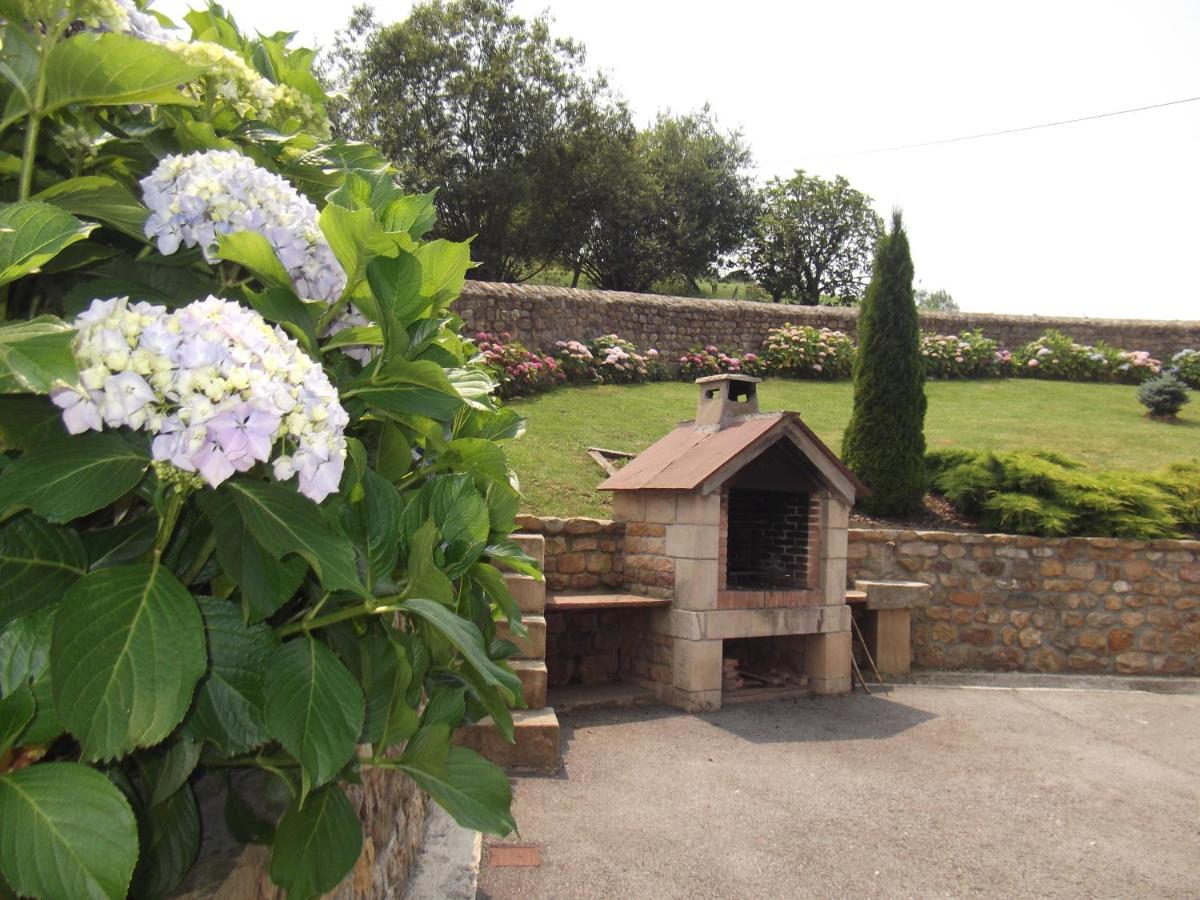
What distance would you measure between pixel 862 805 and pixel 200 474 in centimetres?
532

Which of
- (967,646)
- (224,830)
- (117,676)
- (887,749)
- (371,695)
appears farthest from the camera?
(967,646)

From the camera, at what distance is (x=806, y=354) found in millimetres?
16641

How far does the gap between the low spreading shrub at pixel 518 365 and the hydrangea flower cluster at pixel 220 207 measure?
11166 millimetres

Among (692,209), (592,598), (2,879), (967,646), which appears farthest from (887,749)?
(692,209)

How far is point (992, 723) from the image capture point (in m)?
7.14

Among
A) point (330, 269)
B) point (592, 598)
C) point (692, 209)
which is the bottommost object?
point (592, 598)

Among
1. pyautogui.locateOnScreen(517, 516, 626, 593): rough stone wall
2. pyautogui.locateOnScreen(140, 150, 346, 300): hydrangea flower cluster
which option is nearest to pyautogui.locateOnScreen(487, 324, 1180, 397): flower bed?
pyautogui.locateOnScreen(517, 516, 626, 593): rough stone wall

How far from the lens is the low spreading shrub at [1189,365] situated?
60.1 feet

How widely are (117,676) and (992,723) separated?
7557 mm

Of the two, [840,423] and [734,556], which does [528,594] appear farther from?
[840,423]

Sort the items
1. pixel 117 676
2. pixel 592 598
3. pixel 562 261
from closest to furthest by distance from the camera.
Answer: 1. pixel 117 676
2. pixel 592 598
3. pixel 562 261

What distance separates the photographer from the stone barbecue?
22.8 ft

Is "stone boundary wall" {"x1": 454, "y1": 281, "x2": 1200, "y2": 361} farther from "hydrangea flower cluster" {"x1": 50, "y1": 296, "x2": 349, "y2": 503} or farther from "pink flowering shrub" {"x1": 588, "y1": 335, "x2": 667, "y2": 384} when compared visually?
"hydrangea flower cluster" {"x1": 50, "y1": 296, "x2": 349, "y2": 503}

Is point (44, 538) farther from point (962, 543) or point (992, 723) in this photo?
point (962, 543)
